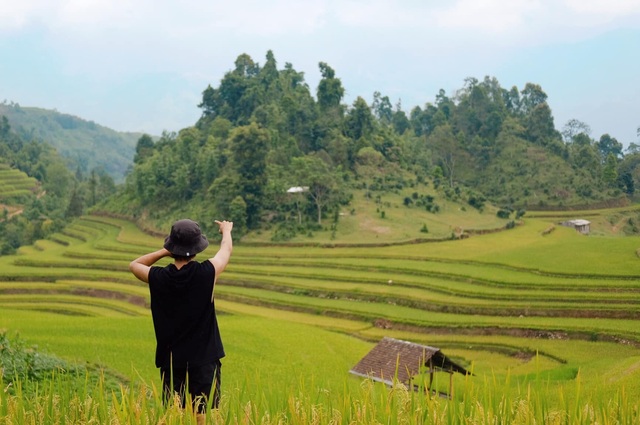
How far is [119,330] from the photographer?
51.6 ft

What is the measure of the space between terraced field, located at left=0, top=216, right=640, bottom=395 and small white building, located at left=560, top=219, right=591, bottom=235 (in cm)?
721

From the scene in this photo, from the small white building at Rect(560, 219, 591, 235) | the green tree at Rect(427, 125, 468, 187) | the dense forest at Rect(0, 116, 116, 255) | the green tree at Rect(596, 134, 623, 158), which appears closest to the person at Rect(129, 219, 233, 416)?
the dense forest at Rect(0, 116, 116, 255)

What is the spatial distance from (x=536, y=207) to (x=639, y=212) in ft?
22.0

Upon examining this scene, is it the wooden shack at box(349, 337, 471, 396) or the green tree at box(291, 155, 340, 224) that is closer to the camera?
the wooden shack at box(349, 337, 471, 396)

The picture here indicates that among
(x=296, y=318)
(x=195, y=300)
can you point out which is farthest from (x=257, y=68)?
(x=195, y=300)

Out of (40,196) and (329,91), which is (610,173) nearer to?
(329,91)

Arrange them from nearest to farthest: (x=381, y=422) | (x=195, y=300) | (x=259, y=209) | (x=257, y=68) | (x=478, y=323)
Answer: (x=381, y=422), (x=195, y=300), (x=478, y=323), (x=259, y=209), (x=257, y=68)

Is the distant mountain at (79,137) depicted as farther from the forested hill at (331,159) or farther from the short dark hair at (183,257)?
the short dark hair at (183,257)

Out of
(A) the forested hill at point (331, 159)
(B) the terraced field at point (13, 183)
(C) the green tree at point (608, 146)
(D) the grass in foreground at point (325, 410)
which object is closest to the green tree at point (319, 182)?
(A) the forested hill at point (331, 159)

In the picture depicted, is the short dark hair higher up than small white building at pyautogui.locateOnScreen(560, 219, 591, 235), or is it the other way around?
the short dark hair

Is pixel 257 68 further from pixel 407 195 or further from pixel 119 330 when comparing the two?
pixel 119 330

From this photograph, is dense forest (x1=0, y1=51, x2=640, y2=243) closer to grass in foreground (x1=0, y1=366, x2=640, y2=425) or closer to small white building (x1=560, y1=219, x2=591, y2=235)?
small white building (x1=560, y1=219, x2=591, y2=235)

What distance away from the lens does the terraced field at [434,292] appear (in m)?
17.8

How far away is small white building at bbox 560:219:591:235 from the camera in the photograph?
4006 centimetres
